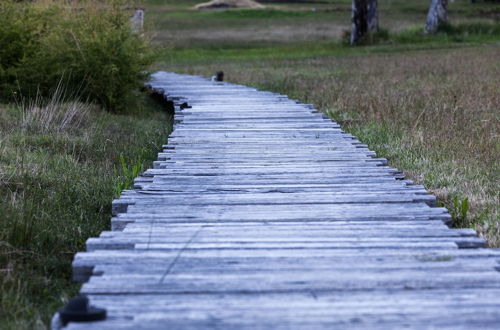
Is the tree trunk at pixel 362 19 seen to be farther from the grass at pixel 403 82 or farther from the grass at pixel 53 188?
the grass at pixel 53 188

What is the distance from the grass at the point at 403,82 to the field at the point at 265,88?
0.07 feet

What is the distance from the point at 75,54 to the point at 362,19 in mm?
18475

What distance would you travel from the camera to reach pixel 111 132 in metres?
8.18

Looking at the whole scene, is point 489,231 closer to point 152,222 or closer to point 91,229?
point 152,222

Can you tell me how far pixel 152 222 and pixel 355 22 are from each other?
23.9m

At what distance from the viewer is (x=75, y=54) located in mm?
9703

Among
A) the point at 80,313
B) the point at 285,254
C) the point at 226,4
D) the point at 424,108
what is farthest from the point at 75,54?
the point at 226,4

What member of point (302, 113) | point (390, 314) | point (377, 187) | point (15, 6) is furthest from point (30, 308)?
point (15, 6)

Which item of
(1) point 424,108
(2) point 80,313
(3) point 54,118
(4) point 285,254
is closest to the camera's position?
(2) point 80,313

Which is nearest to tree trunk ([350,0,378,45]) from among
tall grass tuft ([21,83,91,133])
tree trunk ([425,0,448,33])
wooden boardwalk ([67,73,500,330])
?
tree trunk ([425,0,448,33])

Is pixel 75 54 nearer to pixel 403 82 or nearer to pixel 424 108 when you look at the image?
pixel 424 108

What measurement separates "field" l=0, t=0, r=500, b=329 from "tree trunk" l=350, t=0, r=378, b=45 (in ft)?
23.4

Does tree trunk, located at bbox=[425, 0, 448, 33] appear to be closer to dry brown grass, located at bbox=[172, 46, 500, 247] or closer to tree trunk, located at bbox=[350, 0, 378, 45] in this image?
tree trunk, located at bbox=[350, 0, 378, 45]

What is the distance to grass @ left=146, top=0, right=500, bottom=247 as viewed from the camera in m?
5.60
